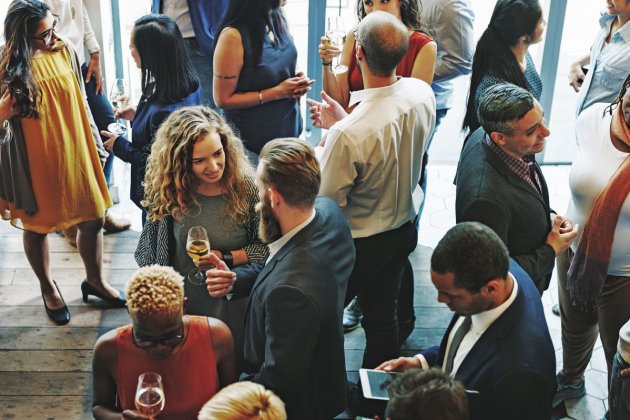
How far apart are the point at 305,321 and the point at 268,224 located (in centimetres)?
41

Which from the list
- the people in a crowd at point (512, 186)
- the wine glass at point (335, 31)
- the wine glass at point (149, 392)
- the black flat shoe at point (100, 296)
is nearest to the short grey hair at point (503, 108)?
the people in a crowd at point (512, 186)

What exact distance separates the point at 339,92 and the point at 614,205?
1536 mm

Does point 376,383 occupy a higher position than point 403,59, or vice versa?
point 403,59

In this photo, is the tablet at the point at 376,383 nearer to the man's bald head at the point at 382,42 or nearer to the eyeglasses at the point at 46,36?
the man's bald head at the point at 382,42

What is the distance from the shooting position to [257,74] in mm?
3518

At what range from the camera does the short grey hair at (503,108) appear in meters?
2.58

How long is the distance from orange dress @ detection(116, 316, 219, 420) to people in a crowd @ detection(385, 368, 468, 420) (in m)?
0.77

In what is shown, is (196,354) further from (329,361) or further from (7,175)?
(7,175)

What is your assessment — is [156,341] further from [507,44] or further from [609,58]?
[609,58]

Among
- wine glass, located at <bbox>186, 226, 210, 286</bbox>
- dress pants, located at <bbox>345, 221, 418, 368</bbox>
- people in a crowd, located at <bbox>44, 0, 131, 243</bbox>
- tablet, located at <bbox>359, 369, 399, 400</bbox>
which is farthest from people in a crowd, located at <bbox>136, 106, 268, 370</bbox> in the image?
people in a crowd, located at <bbox>44, 0, 131, 243</bbox>

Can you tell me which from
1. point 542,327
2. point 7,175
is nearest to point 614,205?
point 542,327

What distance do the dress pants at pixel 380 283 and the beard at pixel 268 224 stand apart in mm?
682

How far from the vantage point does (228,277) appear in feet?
8.50

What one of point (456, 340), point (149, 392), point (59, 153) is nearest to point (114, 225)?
point (59, 153)
